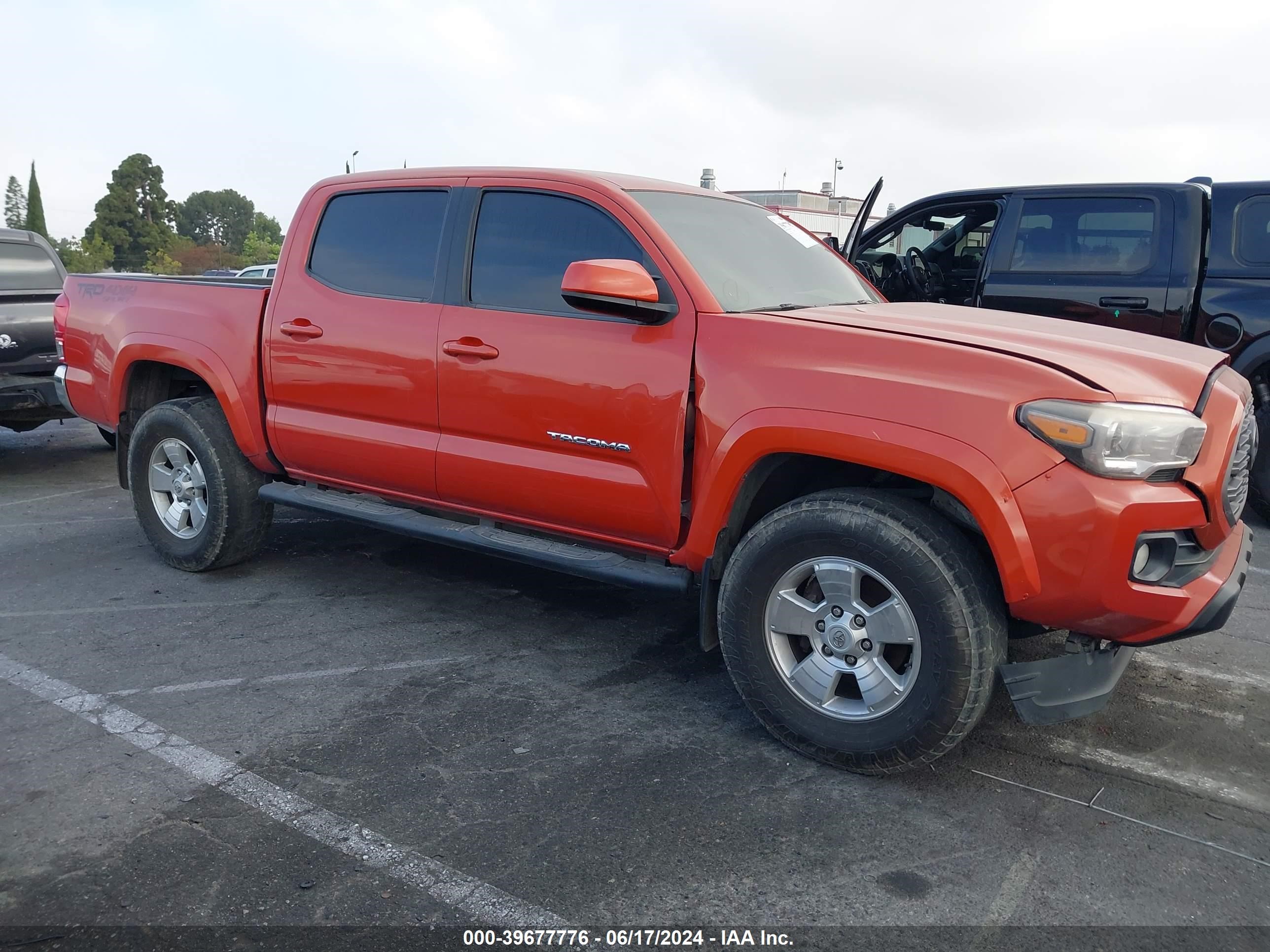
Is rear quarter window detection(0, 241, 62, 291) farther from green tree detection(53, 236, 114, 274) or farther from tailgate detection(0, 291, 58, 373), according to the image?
green tree detection(53, 236, 114, 274)

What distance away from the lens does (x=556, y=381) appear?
3.84m

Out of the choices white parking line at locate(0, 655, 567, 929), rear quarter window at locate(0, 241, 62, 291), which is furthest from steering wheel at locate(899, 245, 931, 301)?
rear quarter window at locate(0, 241, 62, 291)

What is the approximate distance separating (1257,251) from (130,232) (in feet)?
352

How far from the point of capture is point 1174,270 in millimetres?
6262

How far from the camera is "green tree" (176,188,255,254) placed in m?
140

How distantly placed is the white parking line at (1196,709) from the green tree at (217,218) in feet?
481

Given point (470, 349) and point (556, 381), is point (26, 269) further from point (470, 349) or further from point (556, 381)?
point (556, 381)

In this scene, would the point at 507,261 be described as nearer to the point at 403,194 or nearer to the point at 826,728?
the point at 403,194

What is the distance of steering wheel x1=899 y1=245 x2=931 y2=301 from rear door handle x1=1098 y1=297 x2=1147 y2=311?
1.17 metres

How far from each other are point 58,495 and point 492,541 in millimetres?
4718

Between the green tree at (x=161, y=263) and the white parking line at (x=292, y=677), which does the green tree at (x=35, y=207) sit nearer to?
the green tree at (x=161, y=263)

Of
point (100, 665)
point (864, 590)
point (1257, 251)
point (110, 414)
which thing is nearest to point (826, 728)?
point (864, 590)

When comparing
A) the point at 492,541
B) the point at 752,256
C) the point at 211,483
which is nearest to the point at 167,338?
the point at 211,483

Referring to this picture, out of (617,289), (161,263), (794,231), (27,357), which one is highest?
(794,231)
